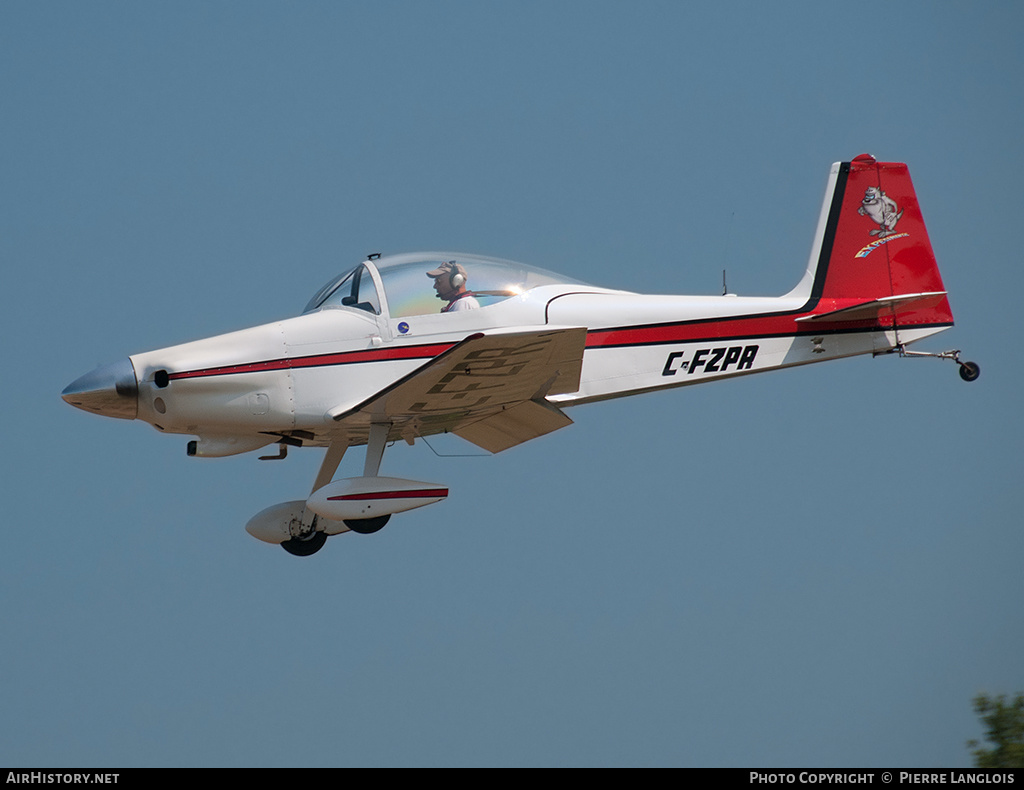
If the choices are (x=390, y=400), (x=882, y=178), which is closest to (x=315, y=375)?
(x=390, y=400)

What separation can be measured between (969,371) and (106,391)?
7729 mm

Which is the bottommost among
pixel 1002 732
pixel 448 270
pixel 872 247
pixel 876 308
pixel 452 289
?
pixel 1002 732

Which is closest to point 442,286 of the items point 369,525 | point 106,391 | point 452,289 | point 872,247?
point 452,289

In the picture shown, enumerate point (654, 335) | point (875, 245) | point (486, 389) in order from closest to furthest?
point (486, 389) → point (654, 335) → point (875, 245)

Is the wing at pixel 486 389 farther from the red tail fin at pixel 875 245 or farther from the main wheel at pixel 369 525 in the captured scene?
the red tail fin at pixel 875 245

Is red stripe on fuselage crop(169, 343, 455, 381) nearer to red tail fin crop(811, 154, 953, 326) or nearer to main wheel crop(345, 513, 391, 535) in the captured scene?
main wheel crop(345, 513, 391, 535)

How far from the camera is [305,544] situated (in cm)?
1075

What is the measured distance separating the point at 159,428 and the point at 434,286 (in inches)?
96.5

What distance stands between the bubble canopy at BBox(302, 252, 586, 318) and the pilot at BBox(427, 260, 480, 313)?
4cm

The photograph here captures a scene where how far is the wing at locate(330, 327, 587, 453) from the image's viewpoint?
898 centimetres

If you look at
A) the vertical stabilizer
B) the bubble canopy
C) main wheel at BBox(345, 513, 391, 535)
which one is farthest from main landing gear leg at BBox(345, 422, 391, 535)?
the vertical stabilizer

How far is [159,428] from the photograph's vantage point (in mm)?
9727

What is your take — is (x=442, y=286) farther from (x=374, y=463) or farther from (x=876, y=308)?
(x=876, y=308)

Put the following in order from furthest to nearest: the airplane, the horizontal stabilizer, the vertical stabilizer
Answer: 1. the vertical stabilizer
2. the horizontal stabilizer
3. the airplane
